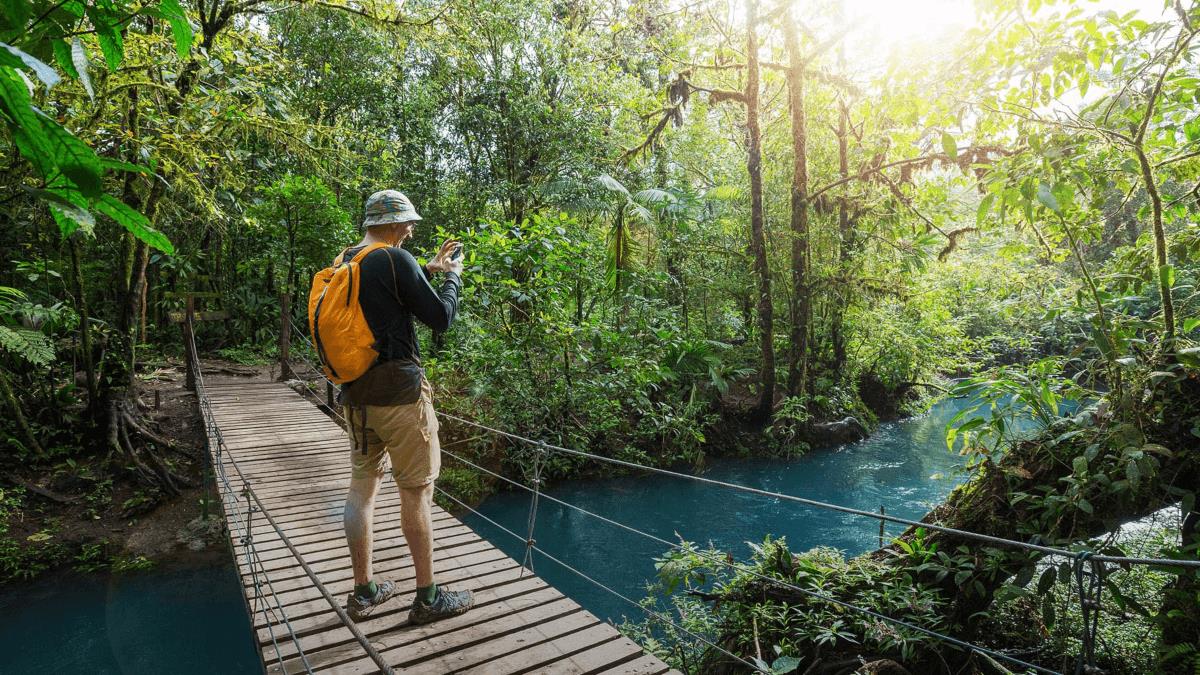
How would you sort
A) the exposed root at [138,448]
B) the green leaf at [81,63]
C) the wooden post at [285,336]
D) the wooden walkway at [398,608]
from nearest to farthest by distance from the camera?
the green leaf at [81,63], the wooden walkway at [398,608], the exposed root at [138,448], the wooden post at [285,336]

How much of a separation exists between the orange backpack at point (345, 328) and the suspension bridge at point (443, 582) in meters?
0.57

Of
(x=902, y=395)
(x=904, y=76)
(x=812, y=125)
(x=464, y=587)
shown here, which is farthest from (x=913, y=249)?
(x=464, y=587)

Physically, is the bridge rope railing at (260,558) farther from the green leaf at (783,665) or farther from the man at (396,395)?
the green leaf at (783,665)

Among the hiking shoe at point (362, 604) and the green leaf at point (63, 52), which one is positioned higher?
the green leaf at point (63, 52)

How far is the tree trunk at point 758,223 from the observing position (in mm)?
9930

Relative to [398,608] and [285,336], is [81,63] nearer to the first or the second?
[398,608]

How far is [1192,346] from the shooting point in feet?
9.00

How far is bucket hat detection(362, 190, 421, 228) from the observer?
2496 mm

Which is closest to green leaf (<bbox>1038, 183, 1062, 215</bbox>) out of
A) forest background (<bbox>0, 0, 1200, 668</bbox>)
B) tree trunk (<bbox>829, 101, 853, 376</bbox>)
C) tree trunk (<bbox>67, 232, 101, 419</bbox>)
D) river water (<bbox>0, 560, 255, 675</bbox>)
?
forest background (<bbox>0, 0, 1200, 668</bbox>)

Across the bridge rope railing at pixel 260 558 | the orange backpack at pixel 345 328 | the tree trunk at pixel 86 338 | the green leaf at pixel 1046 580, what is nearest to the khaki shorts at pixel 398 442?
the orange backpack at pixel 345 328

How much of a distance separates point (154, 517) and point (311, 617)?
5148 mm

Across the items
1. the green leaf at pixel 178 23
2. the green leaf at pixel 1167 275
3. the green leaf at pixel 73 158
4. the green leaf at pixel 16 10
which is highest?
Answer: the green leaf at pixel 178 23

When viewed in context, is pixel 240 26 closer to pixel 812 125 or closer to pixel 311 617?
pixel 311 617

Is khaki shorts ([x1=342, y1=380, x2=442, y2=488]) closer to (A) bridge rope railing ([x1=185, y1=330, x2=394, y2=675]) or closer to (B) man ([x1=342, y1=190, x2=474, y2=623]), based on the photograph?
(B) man ([x1=342, y1=190, x2=474, y2=623])
